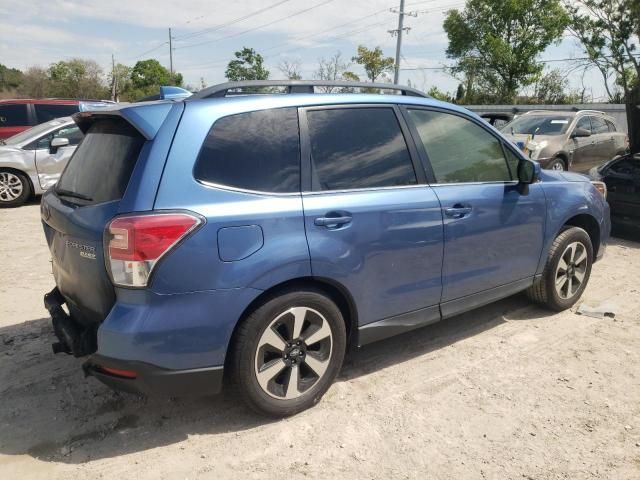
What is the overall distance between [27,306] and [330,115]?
333 centimetres

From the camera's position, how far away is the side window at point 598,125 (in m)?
11.8

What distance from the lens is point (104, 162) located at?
278cm

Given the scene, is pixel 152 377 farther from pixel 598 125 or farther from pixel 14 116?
pixel 598 125

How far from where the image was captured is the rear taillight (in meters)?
2.35

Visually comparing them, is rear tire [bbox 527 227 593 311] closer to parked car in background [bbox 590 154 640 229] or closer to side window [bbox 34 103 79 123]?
parked car in background [bbox 590 154 640 229]

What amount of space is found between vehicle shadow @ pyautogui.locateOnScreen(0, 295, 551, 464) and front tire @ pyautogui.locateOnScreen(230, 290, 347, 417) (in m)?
0.22

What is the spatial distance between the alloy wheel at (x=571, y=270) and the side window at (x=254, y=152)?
270 centimetres

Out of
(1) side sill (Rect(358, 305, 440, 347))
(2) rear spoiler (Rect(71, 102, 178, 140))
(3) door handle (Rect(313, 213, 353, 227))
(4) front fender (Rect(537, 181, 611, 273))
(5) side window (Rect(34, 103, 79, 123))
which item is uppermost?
(5) side window (Rect(34, 103, 79, 123))

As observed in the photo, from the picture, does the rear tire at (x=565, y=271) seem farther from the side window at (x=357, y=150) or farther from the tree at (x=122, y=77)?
the tree at (x=122, y=77)

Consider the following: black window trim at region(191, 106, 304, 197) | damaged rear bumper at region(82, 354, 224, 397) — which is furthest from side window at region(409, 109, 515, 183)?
damaged rear bumper at region(82, 354, 224, 397)

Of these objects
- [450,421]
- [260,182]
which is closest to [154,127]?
[260,182]

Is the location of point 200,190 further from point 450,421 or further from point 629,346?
point 629,346

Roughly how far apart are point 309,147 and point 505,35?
4186 centimetres

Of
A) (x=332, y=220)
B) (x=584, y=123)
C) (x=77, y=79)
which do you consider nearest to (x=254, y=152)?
(x=332, y=220)
